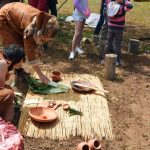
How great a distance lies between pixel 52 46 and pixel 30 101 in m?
3.44

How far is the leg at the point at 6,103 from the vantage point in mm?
4219

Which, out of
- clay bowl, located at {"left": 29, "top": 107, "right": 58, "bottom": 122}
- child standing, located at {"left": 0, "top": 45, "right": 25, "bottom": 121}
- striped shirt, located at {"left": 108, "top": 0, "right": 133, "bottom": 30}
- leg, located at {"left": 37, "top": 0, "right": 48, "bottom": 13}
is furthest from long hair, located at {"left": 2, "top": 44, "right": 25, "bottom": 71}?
leg, located at {"left": 37, "top": 0, "right": 48, "bottom": 13}

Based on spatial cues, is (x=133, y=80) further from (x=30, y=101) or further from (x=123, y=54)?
(x=30, y=101)

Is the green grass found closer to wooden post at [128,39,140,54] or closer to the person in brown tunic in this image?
wooden post at [128,39,140,54]

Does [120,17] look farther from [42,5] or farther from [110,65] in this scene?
[42,5]

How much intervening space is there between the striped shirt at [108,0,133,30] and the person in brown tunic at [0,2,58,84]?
206 cm

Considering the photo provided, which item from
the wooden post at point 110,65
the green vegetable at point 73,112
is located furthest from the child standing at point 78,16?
the green vegetable at point 73,112

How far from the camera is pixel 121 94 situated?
19.9 feet

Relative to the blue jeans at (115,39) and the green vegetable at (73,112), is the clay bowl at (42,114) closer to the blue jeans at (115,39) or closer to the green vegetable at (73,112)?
the green vegetable at (73,112)

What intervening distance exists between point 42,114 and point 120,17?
3.02m


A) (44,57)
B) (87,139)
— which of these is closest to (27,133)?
(87,139)

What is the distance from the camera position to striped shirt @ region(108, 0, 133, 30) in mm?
7004

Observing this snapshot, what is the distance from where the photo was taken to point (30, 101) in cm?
505

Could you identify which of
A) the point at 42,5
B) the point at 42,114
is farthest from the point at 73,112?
the point at 42,5
